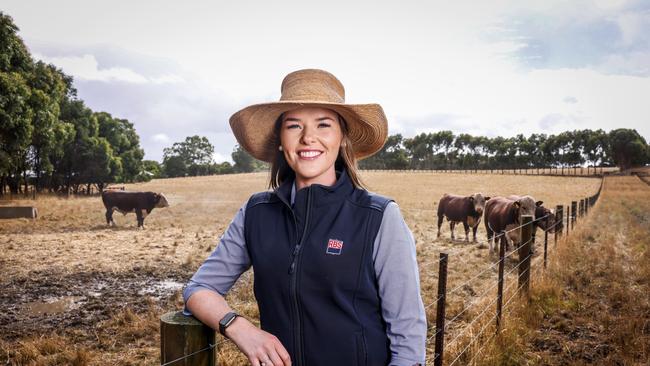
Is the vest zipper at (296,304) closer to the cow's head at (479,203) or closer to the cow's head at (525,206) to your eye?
the cow's head at (525,206)

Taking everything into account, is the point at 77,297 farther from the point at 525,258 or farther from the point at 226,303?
the point at 525,258

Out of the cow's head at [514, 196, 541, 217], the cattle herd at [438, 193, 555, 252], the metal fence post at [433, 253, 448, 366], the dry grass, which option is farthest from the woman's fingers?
the cow's head at [514, 196, 541, 217]

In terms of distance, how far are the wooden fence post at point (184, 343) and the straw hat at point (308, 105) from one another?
967 millimetres

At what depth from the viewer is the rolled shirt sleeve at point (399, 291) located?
1.57m

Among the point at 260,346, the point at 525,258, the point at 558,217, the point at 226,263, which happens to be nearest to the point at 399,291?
the point at 260,346

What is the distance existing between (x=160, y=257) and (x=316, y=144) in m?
9.42

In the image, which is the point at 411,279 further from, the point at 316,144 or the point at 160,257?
the point at 160,257

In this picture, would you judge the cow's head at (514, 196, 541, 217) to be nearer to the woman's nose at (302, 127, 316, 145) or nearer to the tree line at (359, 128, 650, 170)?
the woman's nose at (302, 127, 316, 145)

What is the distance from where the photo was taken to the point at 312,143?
1.85 metres

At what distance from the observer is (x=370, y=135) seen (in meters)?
2.32

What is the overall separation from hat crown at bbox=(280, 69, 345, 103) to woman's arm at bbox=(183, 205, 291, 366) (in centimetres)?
56

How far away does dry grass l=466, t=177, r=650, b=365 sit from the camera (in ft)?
13.8

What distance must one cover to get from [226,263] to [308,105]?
0.76m

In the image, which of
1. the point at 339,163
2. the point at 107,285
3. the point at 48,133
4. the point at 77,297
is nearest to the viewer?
the point at 339,163
